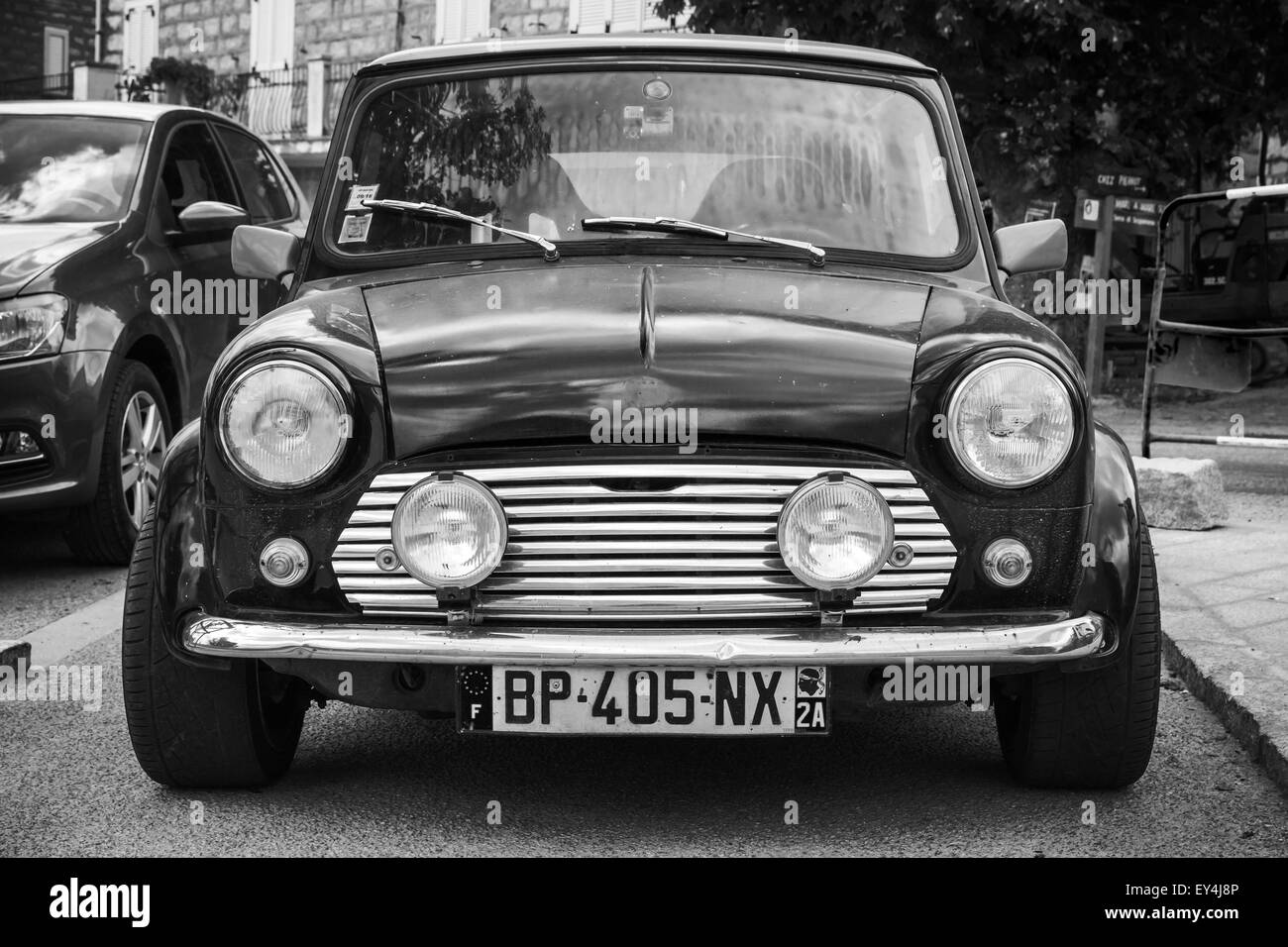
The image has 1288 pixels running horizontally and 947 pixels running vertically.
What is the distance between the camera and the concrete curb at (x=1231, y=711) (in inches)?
162

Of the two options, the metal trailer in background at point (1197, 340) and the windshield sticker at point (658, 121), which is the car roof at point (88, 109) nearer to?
the windshield sticker at point (658, 121)

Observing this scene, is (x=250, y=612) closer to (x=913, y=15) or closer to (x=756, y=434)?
(x=756, y=434)

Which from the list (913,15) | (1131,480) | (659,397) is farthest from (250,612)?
(913,15)

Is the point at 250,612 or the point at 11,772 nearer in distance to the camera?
the point at 250,612

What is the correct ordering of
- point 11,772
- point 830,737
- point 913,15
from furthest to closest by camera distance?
point 913,15 → point 830,737 → point 11,772

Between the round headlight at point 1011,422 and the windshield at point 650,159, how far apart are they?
951 millimetres

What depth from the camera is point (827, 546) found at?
11.0 ft

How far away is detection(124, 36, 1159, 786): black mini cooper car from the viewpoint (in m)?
3.35

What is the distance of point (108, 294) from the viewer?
261 inches

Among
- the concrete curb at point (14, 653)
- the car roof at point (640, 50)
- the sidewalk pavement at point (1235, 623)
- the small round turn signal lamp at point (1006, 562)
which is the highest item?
the car roof at point (640, 50)

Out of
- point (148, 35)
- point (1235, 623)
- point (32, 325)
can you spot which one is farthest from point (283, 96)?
point (1235, 623)

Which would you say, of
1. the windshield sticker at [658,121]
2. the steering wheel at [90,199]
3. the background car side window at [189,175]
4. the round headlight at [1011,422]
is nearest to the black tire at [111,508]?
the steering wheel at [90,199]

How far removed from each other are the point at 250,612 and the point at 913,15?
1146 centimetres

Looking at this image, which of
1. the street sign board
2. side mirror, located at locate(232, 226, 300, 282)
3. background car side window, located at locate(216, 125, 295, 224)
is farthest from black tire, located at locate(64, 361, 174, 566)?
the street sign board
